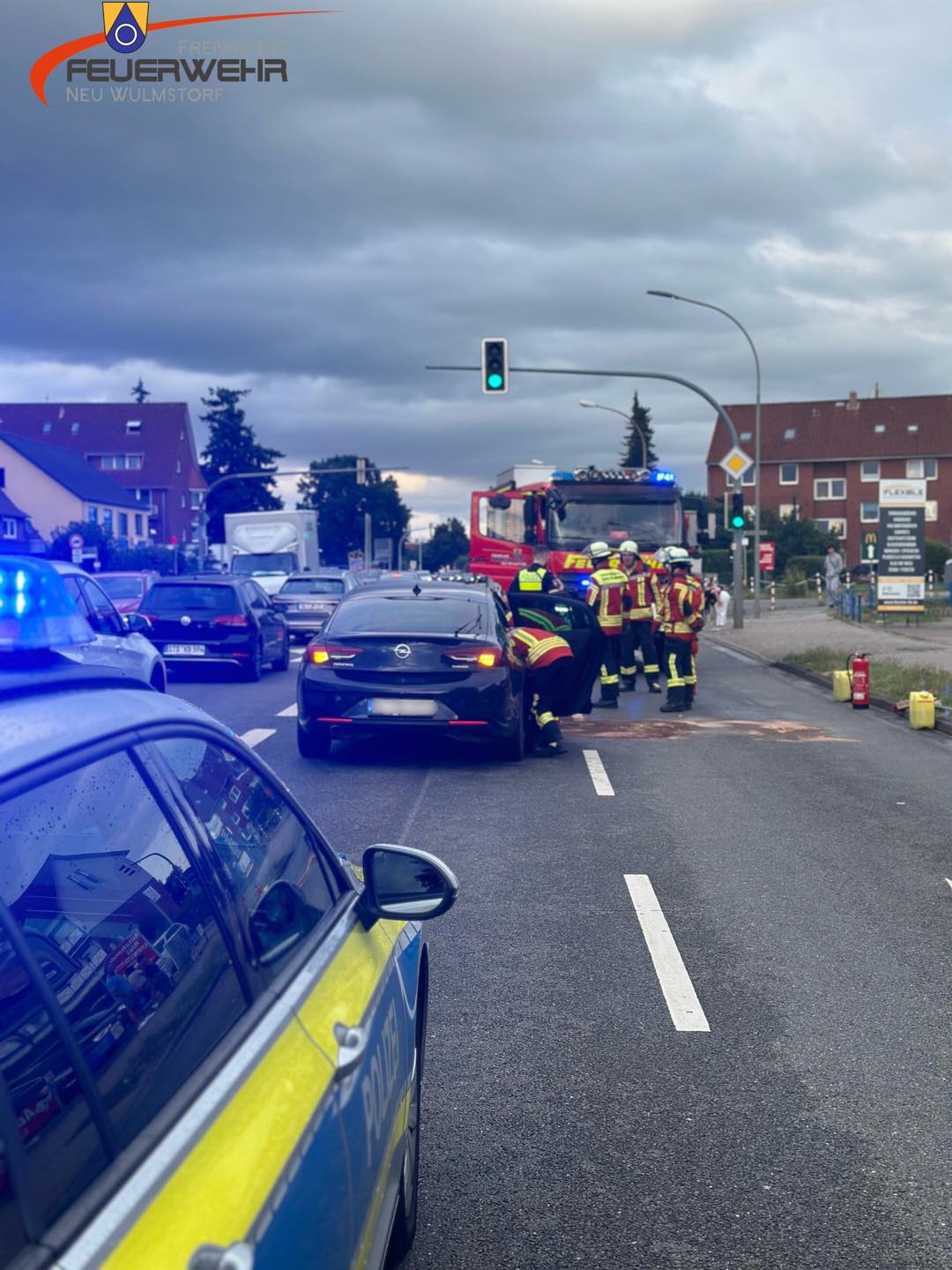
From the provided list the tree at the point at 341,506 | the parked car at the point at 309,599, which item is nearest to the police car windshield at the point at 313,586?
the parked car at the point at 309,599

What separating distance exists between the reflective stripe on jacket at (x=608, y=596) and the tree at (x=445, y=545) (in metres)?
142

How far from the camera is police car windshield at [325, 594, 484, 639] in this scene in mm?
12383


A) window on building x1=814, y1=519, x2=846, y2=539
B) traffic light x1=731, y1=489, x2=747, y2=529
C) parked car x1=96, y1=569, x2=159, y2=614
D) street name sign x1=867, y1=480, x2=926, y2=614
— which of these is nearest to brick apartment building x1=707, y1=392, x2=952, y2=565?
window on building x1=814, y1=519, x2=846, y2=539

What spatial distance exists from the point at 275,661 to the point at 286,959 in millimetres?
21481

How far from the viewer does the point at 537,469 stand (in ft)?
108

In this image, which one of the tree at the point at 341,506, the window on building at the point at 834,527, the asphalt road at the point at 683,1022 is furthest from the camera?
the tree at the point at 341,506

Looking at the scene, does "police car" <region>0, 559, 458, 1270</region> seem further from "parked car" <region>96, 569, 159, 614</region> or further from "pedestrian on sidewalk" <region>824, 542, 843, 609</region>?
"pedestrian on sidewalk" <region>824, 542, 843, 609</region>

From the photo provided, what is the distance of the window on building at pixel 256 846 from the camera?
2551 millimetres

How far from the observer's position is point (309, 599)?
101 feet

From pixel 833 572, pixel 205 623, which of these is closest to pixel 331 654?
pixel 205 623

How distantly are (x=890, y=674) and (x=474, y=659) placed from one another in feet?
32.7

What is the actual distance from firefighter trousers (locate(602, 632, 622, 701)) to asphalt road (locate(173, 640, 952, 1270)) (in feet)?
20.2

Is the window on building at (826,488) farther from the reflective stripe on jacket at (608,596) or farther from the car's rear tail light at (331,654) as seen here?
the car's rear tail light at (331,654)

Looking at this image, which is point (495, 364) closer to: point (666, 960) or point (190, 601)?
point (190, 601)
